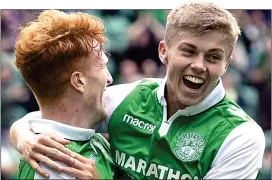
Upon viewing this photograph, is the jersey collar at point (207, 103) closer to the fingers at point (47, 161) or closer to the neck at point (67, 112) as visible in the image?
the neck at point (67, 112)

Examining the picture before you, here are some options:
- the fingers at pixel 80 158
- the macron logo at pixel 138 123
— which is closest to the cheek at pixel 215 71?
the macron logo at pixel 138 123

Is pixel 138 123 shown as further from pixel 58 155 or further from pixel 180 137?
pixel 58 155

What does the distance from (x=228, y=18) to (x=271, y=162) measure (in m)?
3.26

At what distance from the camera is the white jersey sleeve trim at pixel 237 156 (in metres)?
2.53

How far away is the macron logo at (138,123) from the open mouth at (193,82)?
0.24m

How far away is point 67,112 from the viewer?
102 inches

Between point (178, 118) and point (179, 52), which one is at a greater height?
point (179, 52)

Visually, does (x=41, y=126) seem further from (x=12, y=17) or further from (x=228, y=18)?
(x=12, y=17)

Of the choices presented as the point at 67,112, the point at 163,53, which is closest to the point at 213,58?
the point at 163,53

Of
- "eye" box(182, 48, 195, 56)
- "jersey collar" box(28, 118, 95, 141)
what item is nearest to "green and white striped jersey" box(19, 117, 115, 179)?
"jersey collar" box(28, 118, 95, 141)

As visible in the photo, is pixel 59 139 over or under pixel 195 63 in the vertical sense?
under

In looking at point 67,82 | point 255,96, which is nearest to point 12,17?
point 255,96

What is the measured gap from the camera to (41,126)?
2.56m

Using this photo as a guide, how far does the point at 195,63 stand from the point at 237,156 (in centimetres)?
41
